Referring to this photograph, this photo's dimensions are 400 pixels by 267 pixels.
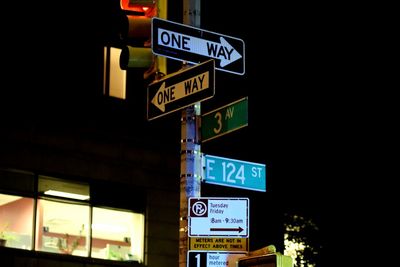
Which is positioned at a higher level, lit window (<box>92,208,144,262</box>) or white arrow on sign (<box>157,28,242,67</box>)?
white arrow on sign (<box>157,28,242,67</box>)

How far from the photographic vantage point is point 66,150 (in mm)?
18328

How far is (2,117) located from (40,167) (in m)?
1.33

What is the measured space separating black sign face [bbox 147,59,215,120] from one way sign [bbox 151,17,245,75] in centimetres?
27

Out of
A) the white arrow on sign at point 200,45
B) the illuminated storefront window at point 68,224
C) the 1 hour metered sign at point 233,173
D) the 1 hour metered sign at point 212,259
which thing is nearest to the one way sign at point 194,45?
the white arrow on sign at point 200,45

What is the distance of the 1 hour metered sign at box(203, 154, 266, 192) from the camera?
9867 millimetres

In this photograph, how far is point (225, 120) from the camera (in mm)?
9773

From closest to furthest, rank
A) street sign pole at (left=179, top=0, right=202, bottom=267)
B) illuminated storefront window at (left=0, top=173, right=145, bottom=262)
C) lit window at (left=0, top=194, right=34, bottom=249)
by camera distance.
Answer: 1. street sign pole at (left=179, top=0, right=202, bottom=267)
2. lit window at (left=0, top=194, right=34, bottom=249)
3. illuminated storefront window at (left=0, top=173, right=145, bottom=262)

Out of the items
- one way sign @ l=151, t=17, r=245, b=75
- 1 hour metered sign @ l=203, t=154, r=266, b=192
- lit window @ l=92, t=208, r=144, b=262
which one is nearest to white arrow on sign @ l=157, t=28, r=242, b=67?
one way sign @ l=151, t=17, r=245, b=75

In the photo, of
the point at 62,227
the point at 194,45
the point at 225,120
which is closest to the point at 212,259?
the point at 225,120

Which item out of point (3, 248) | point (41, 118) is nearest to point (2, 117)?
point (41, 118)

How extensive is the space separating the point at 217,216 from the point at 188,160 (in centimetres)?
83

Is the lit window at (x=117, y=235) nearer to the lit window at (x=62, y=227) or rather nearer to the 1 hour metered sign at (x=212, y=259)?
the lit window at (x=62, y=227)

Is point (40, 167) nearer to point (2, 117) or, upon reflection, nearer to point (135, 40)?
point (2, 117)

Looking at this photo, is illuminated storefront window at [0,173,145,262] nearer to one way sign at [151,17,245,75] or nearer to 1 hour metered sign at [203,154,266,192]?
1 hour metered sign at [203,154,266,192]
